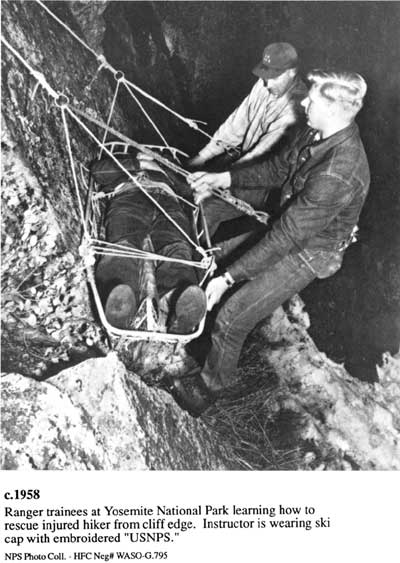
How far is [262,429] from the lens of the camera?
3316 millimetres

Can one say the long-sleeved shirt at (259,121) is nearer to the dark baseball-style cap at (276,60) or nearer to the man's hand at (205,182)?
the dark baseball-style cap at (276,60)

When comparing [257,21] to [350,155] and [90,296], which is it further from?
[90,296]

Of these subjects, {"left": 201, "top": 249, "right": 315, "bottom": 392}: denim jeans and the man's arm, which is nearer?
the man's arm

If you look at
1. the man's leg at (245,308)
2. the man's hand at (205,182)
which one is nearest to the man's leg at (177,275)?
the man's hand at (205,182)

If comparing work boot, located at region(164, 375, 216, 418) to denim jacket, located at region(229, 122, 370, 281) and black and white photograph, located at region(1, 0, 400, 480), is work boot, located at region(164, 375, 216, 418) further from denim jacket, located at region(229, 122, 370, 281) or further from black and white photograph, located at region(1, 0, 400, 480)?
denim jacket, located at region(229, 122, 370, 281)

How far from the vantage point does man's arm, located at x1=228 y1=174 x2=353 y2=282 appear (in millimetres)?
2037

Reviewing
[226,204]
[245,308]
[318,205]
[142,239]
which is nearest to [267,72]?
[226,204]

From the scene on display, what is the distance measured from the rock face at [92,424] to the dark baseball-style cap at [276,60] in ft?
5.70

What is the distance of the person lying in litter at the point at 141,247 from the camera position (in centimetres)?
200

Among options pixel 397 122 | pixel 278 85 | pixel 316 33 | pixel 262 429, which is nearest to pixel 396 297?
pixel 397 122

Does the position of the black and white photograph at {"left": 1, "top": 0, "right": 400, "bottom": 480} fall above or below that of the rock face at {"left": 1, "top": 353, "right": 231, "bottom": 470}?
above

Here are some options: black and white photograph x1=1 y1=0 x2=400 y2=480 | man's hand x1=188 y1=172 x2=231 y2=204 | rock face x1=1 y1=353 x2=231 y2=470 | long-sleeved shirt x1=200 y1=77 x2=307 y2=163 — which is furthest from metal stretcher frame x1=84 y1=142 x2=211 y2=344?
long-sleeved shirt x1=200 y1=77 x2=307 y2=163

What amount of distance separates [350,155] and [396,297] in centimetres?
133

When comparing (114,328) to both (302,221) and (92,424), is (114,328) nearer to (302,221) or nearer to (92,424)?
(92,424)
